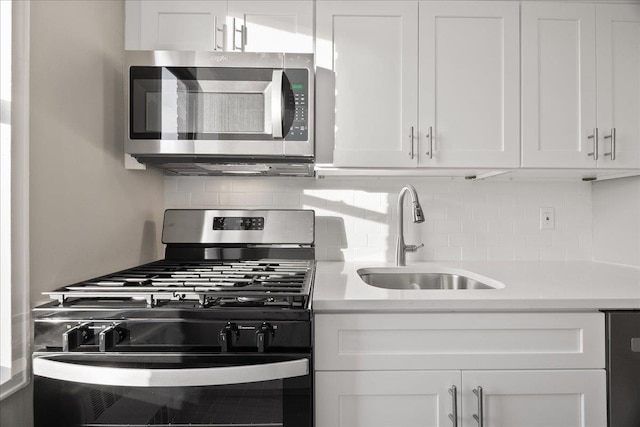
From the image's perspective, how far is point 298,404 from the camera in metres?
1.09

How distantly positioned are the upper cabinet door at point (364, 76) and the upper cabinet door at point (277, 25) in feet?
0.21

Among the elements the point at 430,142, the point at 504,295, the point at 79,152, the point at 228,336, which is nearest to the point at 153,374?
the point at 228,336

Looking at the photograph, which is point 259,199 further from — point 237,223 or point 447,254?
point 447,254

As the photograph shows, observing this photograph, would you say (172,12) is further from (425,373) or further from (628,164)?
(628,164)

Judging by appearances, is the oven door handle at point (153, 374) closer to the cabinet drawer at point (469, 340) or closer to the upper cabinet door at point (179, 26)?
the cabinet drawer at point (469, 340)

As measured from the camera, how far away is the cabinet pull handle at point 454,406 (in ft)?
3.86

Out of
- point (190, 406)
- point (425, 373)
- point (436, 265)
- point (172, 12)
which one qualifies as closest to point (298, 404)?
point (190, 406)

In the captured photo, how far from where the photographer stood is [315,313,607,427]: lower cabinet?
119cm

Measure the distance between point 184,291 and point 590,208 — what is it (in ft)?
6.59

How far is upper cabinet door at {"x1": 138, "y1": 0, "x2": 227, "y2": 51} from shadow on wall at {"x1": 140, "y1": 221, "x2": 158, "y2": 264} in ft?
2.61

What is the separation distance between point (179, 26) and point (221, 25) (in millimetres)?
171

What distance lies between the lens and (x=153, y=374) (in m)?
1.03

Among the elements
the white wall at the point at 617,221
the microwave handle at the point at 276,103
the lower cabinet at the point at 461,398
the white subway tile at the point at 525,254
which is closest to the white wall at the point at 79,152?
the microwave handle at the point at 276,103

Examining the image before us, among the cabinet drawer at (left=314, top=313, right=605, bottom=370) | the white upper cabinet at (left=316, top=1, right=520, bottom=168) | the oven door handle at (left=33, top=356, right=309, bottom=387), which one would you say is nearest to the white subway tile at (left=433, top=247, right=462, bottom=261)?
the white upper cabinet at (left=316, top=1, right=520, bottom=168)
